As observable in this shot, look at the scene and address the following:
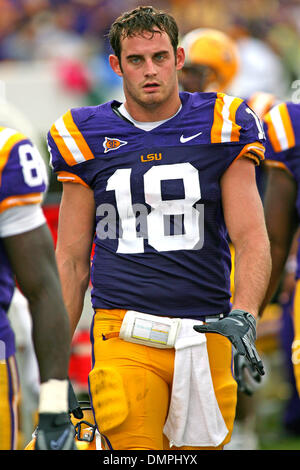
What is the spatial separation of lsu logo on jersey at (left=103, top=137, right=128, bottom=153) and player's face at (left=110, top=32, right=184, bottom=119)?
0.17 meters

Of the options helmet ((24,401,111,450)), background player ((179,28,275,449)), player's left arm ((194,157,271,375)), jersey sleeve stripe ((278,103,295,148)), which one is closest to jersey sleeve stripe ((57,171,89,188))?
player's left arm ((194,157,271,375))

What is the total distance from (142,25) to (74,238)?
917mm

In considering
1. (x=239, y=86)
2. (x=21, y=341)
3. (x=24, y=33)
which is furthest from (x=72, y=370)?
(x=24, y=33)

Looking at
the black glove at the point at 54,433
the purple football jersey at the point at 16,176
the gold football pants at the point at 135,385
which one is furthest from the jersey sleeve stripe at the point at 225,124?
the black glove at the point at 54,433

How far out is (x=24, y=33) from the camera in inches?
461

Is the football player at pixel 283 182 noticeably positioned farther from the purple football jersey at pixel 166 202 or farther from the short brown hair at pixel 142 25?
the short brown hair at pixel 142 25

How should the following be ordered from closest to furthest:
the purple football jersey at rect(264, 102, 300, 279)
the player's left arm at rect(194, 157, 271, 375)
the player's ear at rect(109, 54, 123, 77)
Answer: the player's left arm at rect(194, 157, 271, 375)
the player's ear at rect(109, 54, 123, 77)
the purple football jersey at rect(264, 102, 300, 279)

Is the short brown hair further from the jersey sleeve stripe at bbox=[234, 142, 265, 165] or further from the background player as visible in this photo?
the background player

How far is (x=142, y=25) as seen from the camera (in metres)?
3.86

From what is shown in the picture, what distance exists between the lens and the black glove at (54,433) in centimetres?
293

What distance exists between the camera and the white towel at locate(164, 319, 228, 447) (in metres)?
3.69
